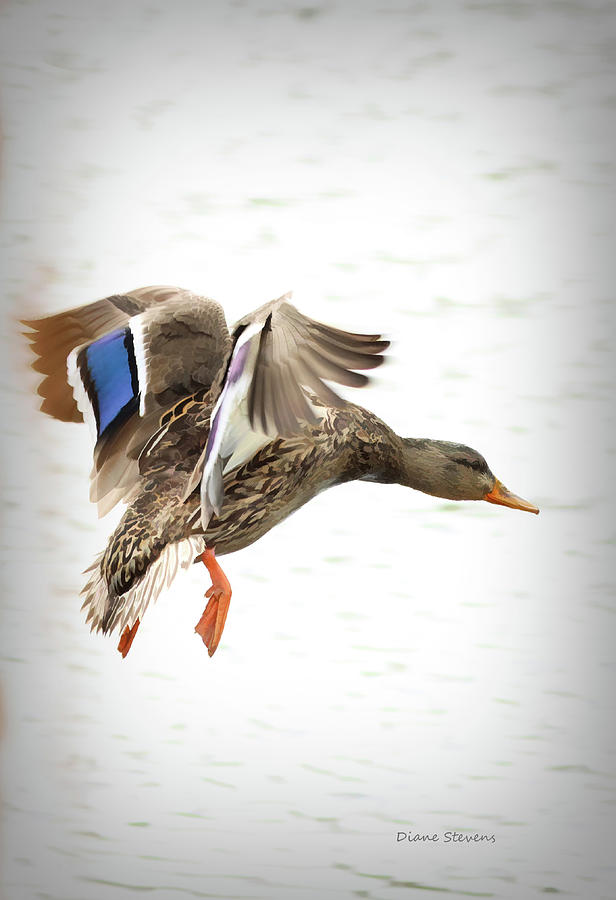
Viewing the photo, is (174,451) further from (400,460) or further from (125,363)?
(400,460)

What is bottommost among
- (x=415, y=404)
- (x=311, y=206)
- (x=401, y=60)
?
(x=415, y=404)

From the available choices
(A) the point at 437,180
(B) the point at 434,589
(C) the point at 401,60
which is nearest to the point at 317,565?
(B) the point at 434,589

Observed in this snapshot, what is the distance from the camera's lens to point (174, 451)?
45.9 inches

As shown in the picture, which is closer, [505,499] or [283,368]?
[283,368]

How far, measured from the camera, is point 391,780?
128 cm

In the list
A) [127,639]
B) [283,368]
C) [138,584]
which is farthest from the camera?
[127,639]

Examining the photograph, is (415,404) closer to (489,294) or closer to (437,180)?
(489,294)

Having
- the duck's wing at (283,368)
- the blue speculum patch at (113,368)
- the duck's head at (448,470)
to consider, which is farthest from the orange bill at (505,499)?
the blue speculum patch at (113,368)

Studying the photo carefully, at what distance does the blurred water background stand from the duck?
0.20 feet

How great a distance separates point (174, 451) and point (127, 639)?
0.26 metres

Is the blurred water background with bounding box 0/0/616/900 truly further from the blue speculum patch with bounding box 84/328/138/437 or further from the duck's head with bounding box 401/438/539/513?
the blue speculum patch with bounding box 84/328/138/437

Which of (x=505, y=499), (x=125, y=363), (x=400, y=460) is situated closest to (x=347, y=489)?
(x=400, y=460)

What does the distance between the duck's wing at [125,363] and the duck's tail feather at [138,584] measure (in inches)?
3.8

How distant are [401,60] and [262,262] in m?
A: 0.32
